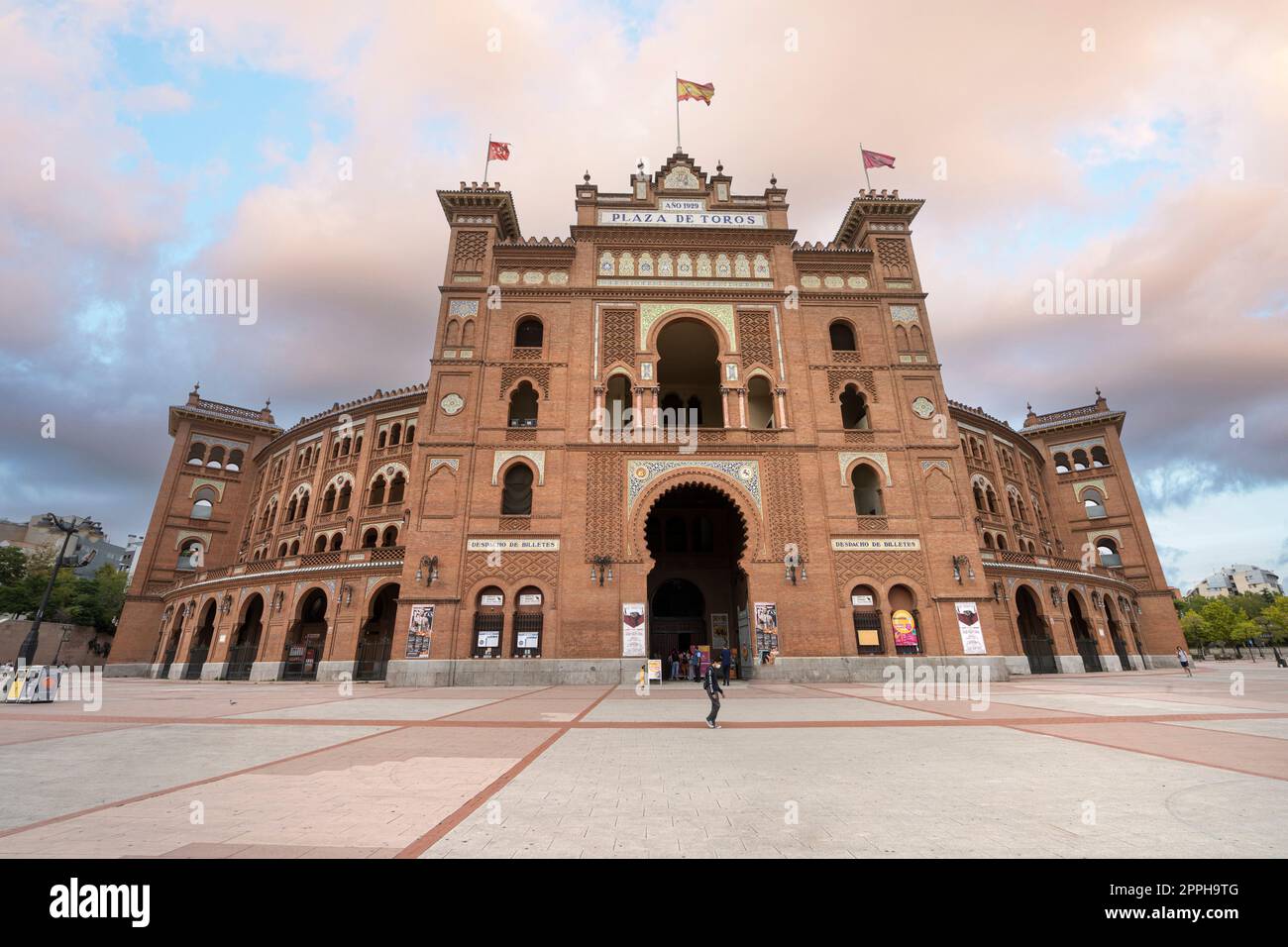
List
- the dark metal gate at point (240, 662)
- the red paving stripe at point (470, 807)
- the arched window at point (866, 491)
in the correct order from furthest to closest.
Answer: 1. the dark metal gate at point (240, 662)
2. the arched window at point (866, 491)
3. the red paving stripe at point (470, 807)

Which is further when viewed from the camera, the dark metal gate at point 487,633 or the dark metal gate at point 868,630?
the dark metal gate at point 868,630

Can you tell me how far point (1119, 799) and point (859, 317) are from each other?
2614cm

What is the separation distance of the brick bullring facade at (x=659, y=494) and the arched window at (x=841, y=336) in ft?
1.91

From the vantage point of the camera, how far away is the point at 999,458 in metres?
38.2

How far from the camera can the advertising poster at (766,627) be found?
22.2m

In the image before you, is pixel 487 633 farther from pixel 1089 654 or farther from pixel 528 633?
pixel 1089 654

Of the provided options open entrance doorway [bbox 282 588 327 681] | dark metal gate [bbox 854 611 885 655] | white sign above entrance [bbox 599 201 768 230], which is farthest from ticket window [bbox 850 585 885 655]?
open entrance doorway [bbox 282 588 327 681]

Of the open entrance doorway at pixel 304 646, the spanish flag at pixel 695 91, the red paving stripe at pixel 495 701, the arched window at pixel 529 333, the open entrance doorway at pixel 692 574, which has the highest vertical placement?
the spanish flag at pixel 695 91

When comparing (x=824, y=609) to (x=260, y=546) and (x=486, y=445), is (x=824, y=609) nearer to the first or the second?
(x=486, y=445)

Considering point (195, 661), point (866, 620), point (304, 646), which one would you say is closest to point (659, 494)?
point (866, 620)

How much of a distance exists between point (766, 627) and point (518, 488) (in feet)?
40.4

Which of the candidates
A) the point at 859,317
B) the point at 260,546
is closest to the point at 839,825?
the point at 859,317

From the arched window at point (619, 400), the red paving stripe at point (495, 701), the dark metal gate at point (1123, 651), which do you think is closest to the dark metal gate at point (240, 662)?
the red paving stripe at point (495, 701)

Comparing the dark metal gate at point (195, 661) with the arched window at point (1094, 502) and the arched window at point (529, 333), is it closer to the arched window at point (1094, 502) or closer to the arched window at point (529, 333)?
the arched window at point (529, 333)
